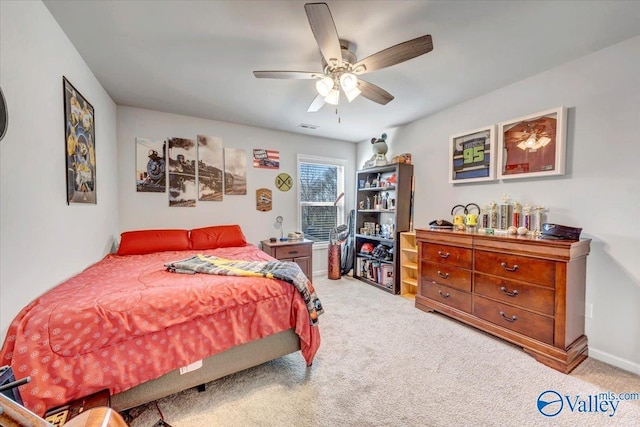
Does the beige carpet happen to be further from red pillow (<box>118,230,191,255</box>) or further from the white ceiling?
the white ceiling

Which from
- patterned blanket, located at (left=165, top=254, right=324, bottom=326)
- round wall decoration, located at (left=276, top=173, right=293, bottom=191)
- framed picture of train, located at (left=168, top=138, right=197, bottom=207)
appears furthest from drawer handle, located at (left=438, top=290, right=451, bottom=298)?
framed picture of train, located at (left=168, top=138, right=197, bottom=207)

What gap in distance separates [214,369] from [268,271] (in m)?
0.69

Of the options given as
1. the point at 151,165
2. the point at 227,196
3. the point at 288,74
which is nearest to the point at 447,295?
the point at 288,74

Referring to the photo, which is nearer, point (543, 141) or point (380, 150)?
point (543, 141)

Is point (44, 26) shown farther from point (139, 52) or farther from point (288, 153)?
point (288, 153)

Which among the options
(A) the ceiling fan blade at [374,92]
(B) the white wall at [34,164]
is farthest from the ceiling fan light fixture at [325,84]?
(B) the white wall at [34,164]

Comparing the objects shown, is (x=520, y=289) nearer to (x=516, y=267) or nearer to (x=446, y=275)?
(x=516, y=267)

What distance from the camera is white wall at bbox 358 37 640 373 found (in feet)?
6.26

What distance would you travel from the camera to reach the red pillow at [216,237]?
312 centimetres

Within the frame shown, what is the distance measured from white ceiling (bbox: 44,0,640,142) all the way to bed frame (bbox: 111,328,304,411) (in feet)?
Answer: 6.99

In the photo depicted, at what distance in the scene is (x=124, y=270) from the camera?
81.7 inches

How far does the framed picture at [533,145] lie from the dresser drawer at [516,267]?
2.73 feet

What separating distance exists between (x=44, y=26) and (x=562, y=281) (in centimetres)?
385

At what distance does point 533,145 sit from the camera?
2400 millimetres
